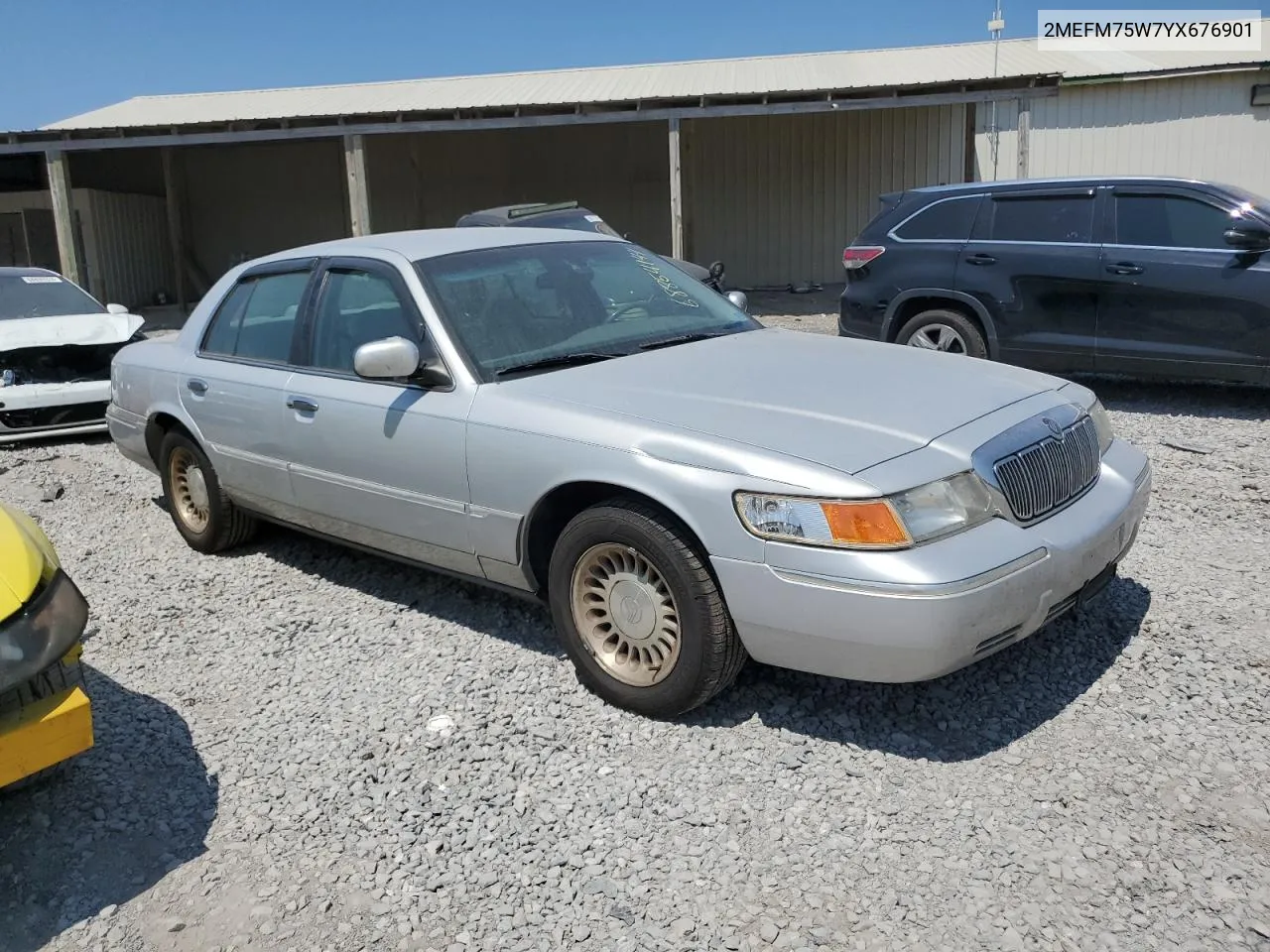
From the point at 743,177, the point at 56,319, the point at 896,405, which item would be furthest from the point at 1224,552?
the point at 743,177

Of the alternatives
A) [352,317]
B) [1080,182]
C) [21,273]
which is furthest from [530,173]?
[352,317]

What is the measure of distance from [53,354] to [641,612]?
7.39 metres

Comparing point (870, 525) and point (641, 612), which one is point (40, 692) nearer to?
point (641, 612)

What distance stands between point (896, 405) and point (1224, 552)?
2383 mm

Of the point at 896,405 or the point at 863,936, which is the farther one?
the point at 896,405

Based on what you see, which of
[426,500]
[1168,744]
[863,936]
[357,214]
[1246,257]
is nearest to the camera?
[863,936]

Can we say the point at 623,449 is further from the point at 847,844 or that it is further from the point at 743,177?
the point at 743,177

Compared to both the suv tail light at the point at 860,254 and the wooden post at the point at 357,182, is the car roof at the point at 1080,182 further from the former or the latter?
the wooden post at the point at 357,182

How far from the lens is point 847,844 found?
296 centimetres

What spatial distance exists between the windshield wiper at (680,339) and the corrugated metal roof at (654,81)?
12.6m

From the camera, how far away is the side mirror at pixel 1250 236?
7.16 meters

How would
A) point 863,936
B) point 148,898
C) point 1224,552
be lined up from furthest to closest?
point 1224,552 → point 148,898 → point 863,936

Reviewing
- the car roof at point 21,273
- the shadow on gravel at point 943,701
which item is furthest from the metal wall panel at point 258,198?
the shadow on gravel at point 943,701

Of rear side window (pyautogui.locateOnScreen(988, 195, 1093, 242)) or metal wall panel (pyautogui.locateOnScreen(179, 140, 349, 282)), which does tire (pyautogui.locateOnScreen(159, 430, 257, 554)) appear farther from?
metal wall panel (pyautogui.locateOnScreen(179, 140, 349, 282))
